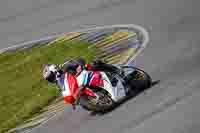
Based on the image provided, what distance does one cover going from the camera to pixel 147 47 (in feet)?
68.4

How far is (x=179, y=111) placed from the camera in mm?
14828

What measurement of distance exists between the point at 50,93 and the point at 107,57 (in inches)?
103

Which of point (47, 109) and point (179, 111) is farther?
point (47, 109)

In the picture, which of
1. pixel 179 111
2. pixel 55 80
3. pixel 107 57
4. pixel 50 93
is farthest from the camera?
pixel 107 57

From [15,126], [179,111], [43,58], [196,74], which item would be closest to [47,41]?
[43,58]

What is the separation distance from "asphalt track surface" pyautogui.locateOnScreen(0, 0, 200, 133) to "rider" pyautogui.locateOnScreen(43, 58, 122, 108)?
81 cm

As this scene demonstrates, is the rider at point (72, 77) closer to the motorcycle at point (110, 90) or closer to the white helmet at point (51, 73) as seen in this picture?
the white helmet at point (51, 73)

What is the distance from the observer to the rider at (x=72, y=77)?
1608cm

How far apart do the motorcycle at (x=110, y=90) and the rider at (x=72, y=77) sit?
0.45ft

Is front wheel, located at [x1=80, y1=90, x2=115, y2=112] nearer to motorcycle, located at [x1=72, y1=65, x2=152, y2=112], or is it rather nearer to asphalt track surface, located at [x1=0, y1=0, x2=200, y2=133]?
motorcycle, located at [x1=72, y1=65, x2=152, y2=112]

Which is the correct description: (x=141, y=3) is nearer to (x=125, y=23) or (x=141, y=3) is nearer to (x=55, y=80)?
(x=125, y=23)

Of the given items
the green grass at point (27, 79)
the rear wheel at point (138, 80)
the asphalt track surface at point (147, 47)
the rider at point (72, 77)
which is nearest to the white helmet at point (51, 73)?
the rider at point (72, 77)

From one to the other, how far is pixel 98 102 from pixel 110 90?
17.8 inches

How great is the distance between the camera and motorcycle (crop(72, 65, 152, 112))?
16094 millimetres
